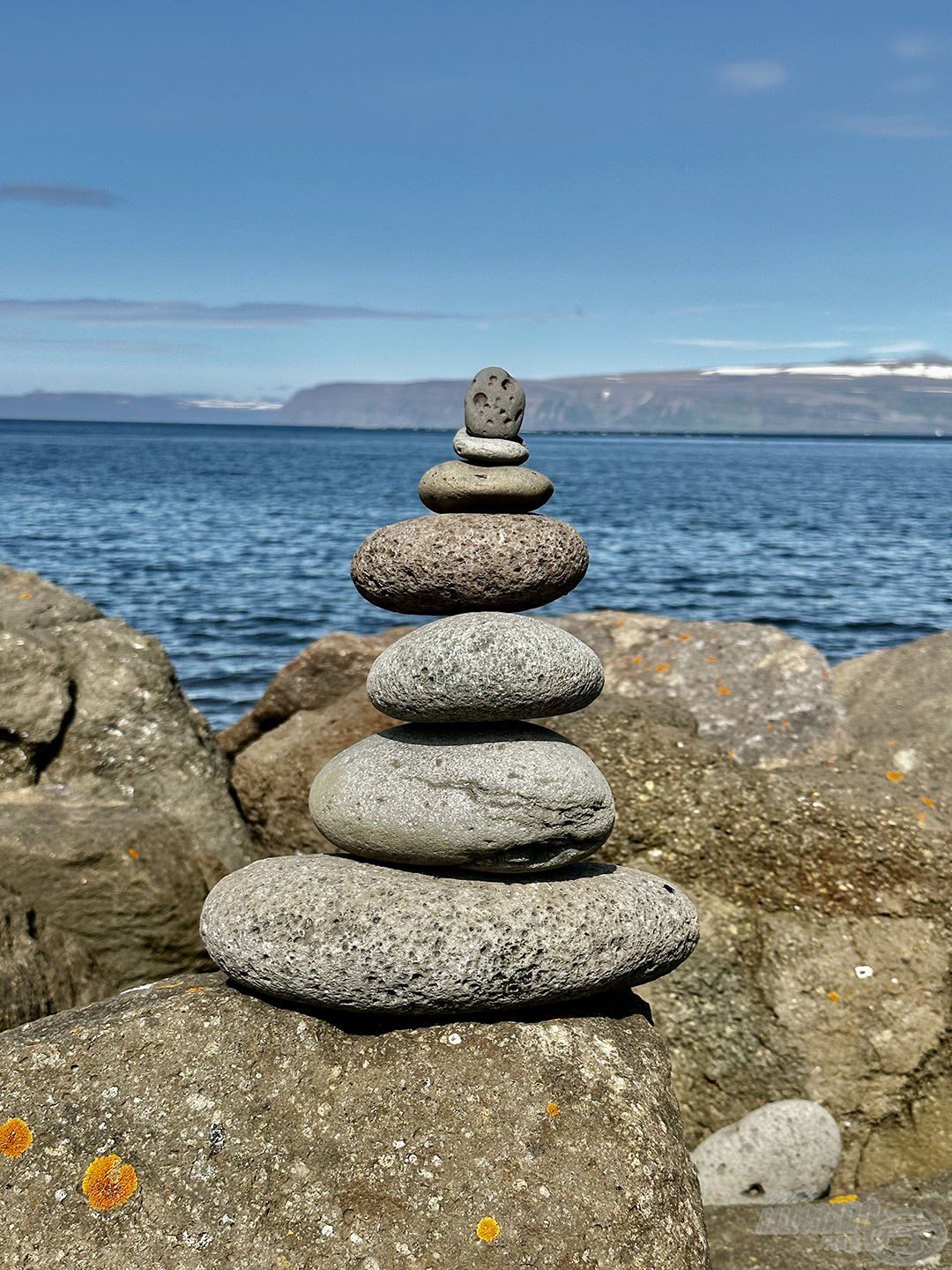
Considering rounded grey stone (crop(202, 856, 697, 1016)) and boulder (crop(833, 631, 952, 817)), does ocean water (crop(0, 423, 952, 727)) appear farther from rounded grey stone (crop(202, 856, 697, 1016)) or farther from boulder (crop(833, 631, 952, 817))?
rounded grey stone (crop(202, 856, 697, 1016))

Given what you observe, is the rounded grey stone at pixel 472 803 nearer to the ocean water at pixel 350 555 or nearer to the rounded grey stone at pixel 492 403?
the rounded grey stone at pixel 492 403

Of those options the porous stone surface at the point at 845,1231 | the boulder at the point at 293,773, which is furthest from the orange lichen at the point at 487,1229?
the boulder at the point at 293,773

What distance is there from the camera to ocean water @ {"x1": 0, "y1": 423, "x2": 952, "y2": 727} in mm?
23844

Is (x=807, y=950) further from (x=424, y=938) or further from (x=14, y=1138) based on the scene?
(x=14, y=1138)

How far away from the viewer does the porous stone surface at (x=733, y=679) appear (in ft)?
32.3

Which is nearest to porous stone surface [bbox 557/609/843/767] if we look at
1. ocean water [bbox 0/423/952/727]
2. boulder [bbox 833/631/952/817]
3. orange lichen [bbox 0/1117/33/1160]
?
boulder [bbox 833/631/952/817]

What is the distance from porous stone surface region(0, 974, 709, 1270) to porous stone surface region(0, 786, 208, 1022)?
2.08 metres

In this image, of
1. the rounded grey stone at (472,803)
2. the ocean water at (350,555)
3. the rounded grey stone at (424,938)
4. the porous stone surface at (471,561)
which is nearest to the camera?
the rounded grey stone at (424,938)

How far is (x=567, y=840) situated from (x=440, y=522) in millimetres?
1795

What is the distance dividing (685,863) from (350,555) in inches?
1237

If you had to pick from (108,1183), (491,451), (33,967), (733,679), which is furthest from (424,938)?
(733,679)

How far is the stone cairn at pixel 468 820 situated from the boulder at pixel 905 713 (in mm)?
3308

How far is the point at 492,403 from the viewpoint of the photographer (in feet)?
20.8
